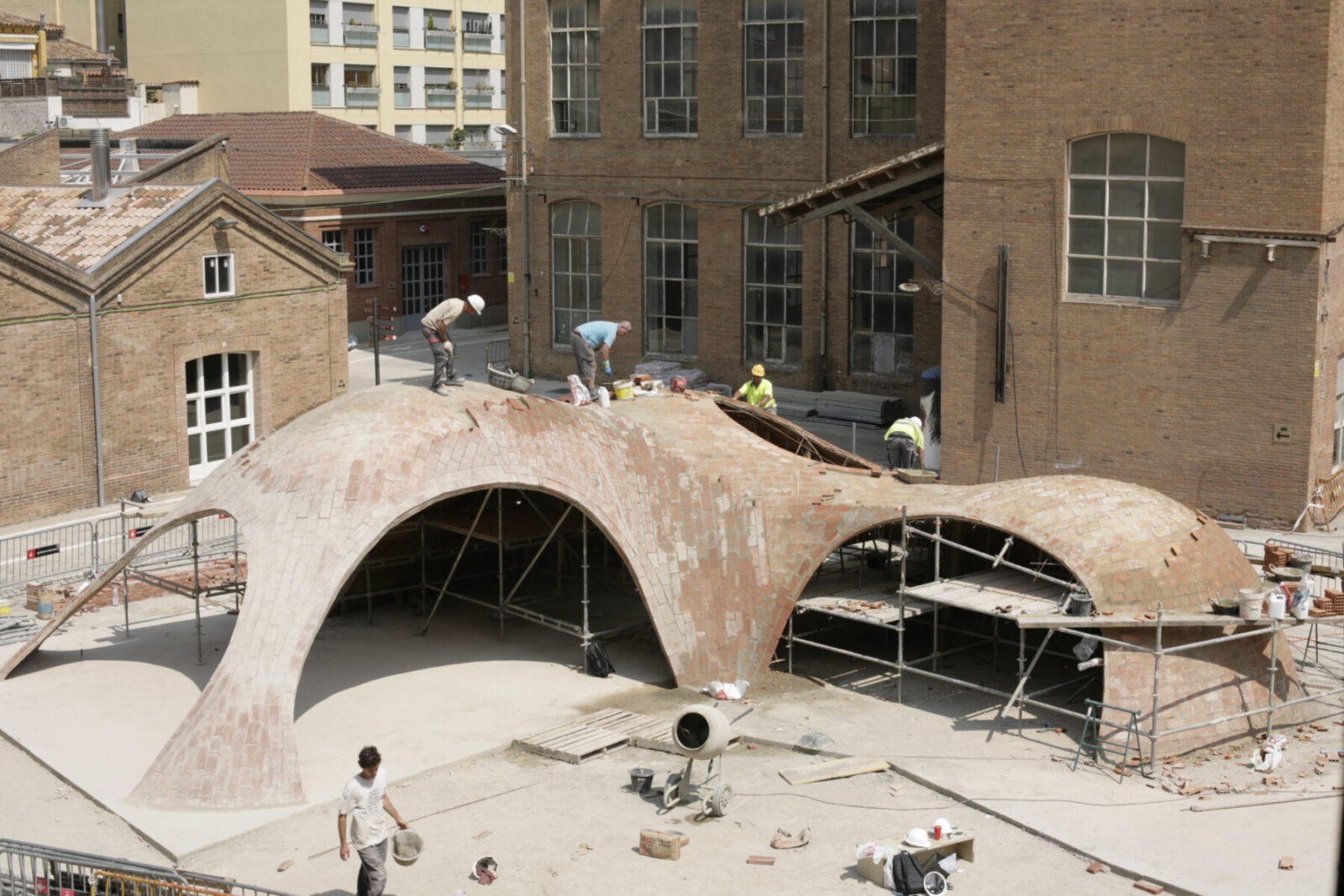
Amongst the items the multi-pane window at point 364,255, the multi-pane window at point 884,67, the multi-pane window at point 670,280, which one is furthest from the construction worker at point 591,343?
the multi-pane window at point 364,255

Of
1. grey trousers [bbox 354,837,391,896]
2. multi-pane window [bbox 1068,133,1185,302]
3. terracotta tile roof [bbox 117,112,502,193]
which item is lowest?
grey trousers [bbox 354,837,391,896]

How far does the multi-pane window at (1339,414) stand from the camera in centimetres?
3008

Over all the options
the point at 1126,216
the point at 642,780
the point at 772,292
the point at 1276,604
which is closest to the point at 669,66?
the point at 772,292

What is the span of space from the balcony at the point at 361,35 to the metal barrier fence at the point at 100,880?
54279 mm

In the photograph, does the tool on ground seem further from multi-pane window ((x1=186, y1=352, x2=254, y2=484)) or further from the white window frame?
the white window frame

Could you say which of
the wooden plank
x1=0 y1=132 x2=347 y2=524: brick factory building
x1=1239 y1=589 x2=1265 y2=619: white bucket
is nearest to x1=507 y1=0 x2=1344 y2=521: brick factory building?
x1=1239 y1=589 x2=1265 y2=619: white bucket

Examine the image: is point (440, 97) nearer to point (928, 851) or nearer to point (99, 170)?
point (99, 170)

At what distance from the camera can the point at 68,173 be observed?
42.5 m

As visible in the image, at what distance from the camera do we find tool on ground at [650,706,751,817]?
1816cm

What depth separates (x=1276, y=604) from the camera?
64.8 feet

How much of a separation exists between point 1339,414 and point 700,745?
1706cm

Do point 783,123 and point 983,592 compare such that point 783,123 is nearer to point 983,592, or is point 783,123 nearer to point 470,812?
point 983,592

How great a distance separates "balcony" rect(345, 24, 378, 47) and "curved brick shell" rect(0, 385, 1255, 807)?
148ft

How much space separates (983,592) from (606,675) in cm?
502
